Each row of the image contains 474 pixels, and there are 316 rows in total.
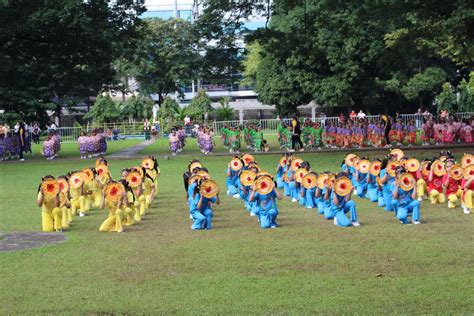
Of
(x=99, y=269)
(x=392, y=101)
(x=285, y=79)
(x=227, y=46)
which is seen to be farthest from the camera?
(x=392, y=101)

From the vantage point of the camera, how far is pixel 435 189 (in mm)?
18188

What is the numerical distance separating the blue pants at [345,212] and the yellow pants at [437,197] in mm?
3469

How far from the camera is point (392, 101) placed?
55.4 m

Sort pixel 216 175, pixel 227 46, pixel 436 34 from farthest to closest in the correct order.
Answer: pixel 227 46, pixel 436 34, pixel 216 175

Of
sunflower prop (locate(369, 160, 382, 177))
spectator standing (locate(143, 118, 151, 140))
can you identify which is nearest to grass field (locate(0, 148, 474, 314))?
sunflower prop (locate(369, 160, 382, 177))

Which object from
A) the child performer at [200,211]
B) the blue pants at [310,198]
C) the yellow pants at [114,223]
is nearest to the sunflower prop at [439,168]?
the blue pants at [310,198]

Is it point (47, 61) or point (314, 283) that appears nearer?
point (314, 283)

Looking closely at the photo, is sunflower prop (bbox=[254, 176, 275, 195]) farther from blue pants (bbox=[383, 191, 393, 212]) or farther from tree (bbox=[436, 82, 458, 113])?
tree (bbox=[436, 82, 458, 113])

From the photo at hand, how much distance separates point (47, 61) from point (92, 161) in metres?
5.99

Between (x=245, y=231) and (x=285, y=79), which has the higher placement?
(x=285, y=79)

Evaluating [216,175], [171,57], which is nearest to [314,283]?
[216,175]

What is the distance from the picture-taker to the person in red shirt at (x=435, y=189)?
18.1 metres

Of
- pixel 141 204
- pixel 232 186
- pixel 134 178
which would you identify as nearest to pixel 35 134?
pixel 232 186

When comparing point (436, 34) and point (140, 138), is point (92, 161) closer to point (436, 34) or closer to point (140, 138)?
point (436, 34)
